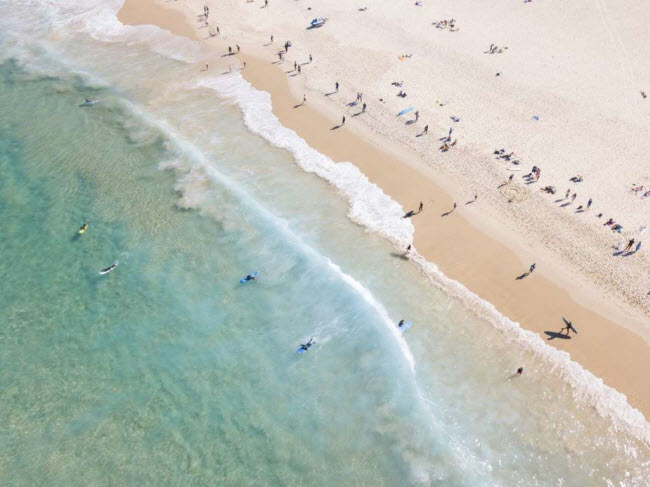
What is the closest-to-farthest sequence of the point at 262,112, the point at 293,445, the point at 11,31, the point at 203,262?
the point at 293,445 < the point at 203,262 < the point at 262,112 < the point at 11,31

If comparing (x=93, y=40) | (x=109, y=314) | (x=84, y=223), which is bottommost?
(x=109, y=314)

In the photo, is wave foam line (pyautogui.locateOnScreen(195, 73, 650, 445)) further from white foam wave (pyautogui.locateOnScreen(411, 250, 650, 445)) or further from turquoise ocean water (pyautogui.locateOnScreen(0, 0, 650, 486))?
turquoise ocean water (pyautogui.locateOnScreen(0, 0, 650, 486))

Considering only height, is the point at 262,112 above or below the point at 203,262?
above

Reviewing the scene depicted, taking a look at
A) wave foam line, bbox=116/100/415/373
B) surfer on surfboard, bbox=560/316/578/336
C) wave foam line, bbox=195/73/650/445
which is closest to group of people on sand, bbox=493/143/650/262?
surfer on surfboard, bbox=560/316/578/336

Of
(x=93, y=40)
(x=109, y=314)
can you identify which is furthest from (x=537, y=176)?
(x=93, y=40)

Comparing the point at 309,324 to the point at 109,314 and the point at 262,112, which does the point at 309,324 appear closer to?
the point at 109,314

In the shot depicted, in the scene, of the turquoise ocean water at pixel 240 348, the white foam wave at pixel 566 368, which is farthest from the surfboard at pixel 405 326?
the white foam wave at pixel 566 368
